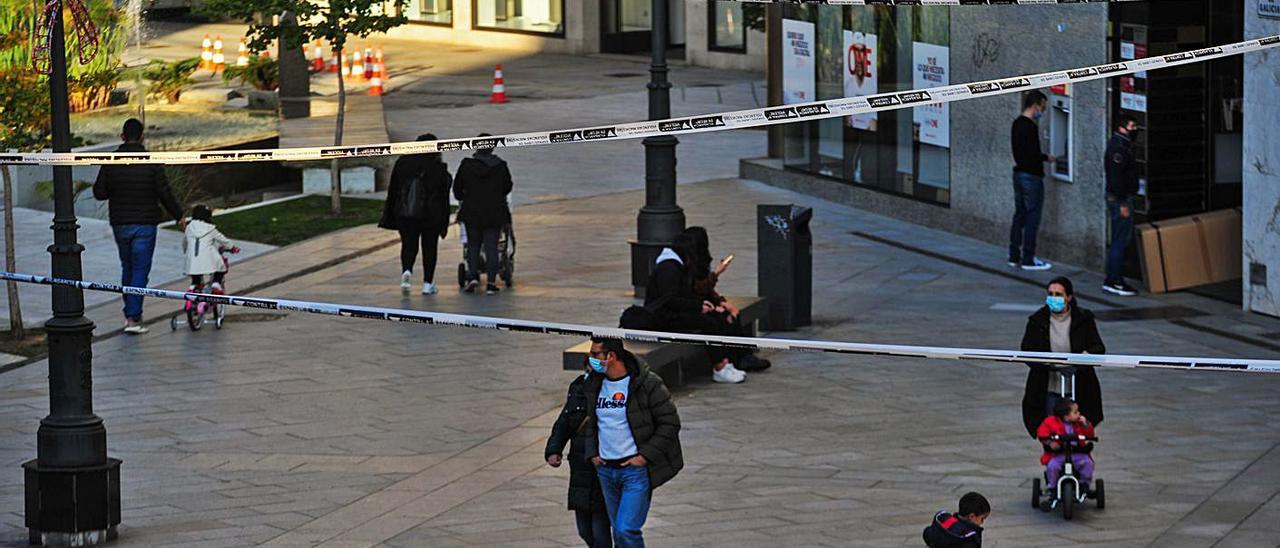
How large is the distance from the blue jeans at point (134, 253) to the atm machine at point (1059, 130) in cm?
843

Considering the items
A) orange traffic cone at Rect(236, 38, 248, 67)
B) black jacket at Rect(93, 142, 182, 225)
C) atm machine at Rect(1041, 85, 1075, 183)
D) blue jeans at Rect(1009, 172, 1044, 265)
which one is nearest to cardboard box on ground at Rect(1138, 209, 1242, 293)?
blue jeans at Rect(1009, 172, 1044, 265)

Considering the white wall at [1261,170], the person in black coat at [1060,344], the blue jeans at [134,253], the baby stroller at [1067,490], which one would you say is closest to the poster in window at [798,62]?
the white wall at [1261,170]

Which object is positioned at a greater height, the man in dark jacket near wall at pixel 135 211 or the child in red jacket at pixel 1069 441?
the man in dark jacket near wall at pixel 135 211

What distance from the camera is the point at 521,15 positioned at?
1750 inches

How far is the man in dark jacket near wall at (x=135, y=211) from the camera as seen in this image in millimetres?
17109

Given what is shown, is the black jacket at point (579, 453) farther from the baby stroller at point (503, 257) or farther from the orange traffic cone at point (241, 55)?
the orange traffic cone at point (241, 55)

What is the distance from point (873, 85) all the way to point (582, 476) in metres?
13.5

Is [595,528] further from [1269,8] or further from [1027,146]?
[1027,146]

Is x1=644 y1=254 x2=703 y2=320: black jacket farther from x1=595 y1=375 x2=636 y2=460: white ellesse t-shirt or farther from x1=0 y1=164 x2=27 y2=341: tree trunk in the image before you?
x1=0 y1=164 x2=27 y2=341: tree trunk

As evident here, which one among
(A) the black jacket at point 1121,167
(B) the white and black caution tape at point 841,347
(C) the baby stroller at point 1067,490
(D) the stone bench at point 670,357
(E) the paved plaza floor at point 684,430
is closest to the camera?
(B) the white and black caution tape at point 841,347

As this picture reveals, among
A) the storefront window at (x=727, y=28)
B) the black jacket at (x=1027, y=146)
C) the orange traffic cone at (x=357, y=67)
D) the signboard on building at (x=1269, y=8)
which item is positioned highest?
the storefront window at (x=727, y=28)

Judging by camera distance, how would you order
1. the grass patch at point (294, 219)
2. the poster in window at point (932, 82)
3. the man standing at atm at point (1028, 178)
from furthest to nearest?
1. the grass patch at point (294, 219)
2. the poster in window at point (932, 82)
3. the man standing at atm at point (1028, 178)

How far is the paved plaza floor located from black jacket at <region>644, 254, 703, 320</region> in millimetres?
605

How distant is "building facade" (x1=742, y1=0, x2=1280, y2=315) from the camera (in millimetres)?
18547
